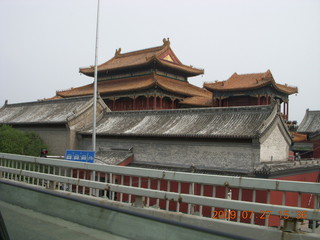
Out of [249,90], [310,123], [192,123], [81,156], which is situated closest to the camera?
[81,156]

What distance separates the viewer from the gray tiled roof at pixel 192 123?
1727cm

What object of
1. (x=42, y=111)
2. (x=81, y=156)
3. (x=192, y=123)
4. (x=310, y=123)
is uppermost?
(x=310, y=123)

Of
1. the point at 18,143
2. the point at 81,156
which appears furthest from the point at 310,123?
the point at 81,156

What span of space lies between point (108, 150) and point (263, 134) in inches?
417

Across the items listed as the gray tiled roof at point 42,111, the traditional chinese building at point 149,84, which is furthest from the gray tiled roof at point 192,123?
the traditional chinese building at point 149,84

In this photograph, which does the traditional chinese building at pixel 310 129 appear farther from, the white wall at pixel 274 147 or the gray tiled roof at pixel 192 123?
the gray tiled roof at pixel 192 123

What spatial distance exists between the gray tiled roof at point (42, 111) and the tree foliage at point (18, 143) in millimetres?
1782

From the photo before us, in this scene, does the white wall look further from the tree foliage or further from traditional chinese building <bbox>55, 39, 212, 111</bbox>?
the tree foliage

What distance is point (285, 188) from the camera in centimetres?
466

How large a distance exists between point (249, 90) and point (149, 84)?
9678 millimetres

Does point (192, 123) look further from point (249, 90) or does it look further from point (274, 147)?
point (249, 90)

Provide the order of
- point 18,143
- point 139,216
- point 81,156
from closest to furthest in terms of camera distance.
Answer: point 139,216, point 81,156, point 18,143

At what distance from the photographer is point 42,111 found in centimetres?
2900

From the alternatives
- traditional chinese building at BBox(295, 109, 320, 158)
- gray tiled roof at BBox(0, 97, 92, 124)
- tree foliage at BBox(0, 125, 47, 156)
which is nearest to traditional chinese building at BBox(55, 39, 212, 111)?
gray tiled roof at BBox(0, 97, 92, 124)
